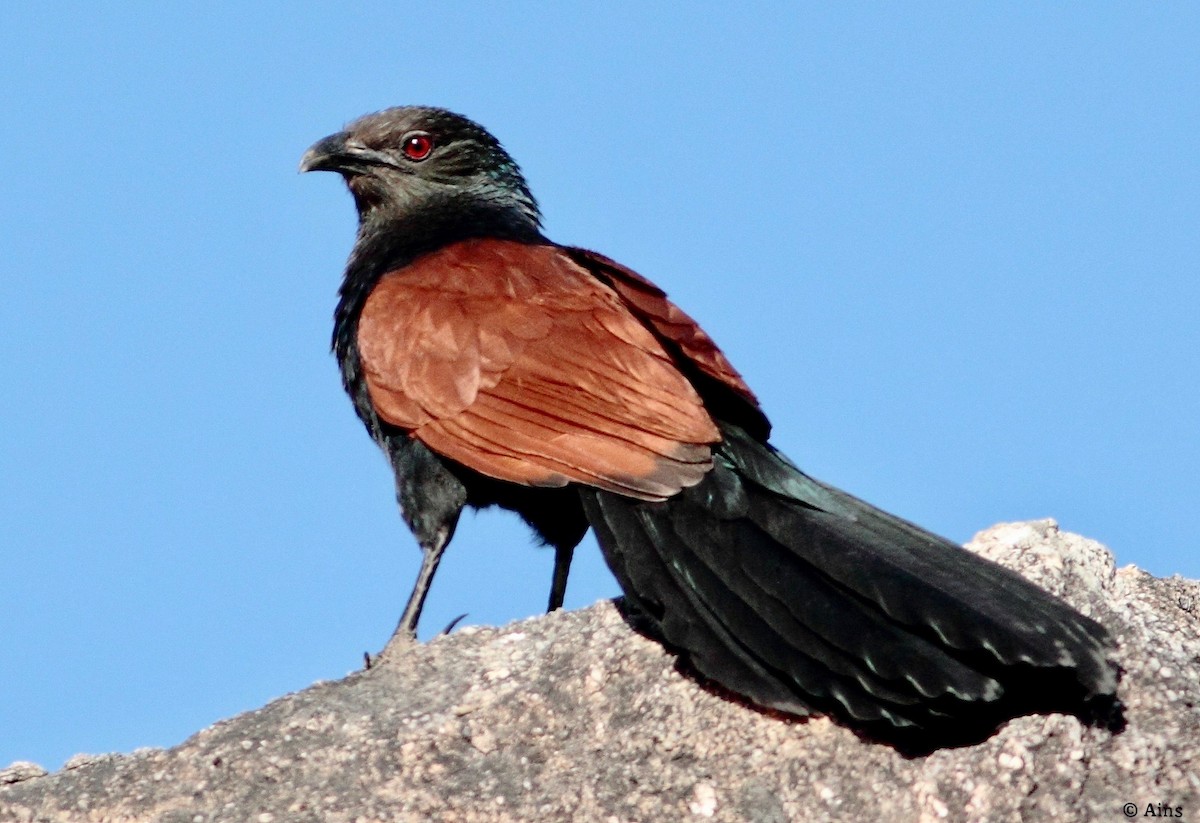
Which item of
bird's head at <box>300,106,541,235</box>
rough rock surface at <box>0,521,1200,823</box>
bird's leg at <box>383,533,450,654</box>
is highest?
bird's head at <box>300,106,541,235</box>

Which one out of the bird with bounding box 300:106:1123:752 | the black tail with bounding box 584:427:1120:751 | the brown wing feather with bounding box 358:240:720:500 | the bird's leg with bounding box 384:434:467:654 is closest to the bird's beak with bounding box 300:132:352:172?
the bird with bounding box 300:106:1123:752

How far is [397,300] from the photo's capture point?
4.09 m

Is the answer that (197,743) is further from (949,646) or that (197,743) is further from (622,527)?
(949,646)

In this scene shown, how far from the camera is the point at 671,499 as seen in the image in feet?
10.9

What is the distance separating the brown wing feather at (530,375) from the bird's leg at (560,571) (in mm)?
668

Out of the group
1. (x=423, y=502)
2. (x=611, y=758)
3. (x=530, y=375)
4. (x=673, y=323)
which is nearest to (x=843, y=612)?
(x=611, y=758)

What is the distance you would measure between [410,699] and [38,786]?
762 millimetres

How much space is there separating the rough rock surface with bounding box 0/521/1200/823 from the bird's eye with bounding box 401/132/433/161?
2.31 m

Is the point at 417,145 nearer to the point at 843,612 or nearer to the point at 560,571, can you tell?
the point at 560,571

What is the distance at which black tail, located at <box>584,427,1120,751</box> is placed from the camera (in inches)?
107

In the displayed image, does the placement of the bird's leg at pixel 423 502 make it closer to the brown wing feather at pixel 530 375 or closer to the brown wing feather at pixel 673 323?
the brown wing feather at pixel 530 375

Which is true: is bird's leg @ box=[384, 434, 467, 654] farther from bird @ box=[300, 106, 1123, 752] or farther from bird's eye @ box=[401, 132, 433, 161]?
bird's eye @ box=[401, 132, 433, 161]

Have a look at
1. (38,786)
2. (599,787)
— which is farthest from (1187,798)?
(38,786)

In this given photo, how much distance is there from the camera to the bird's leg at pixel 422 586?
3.95m
